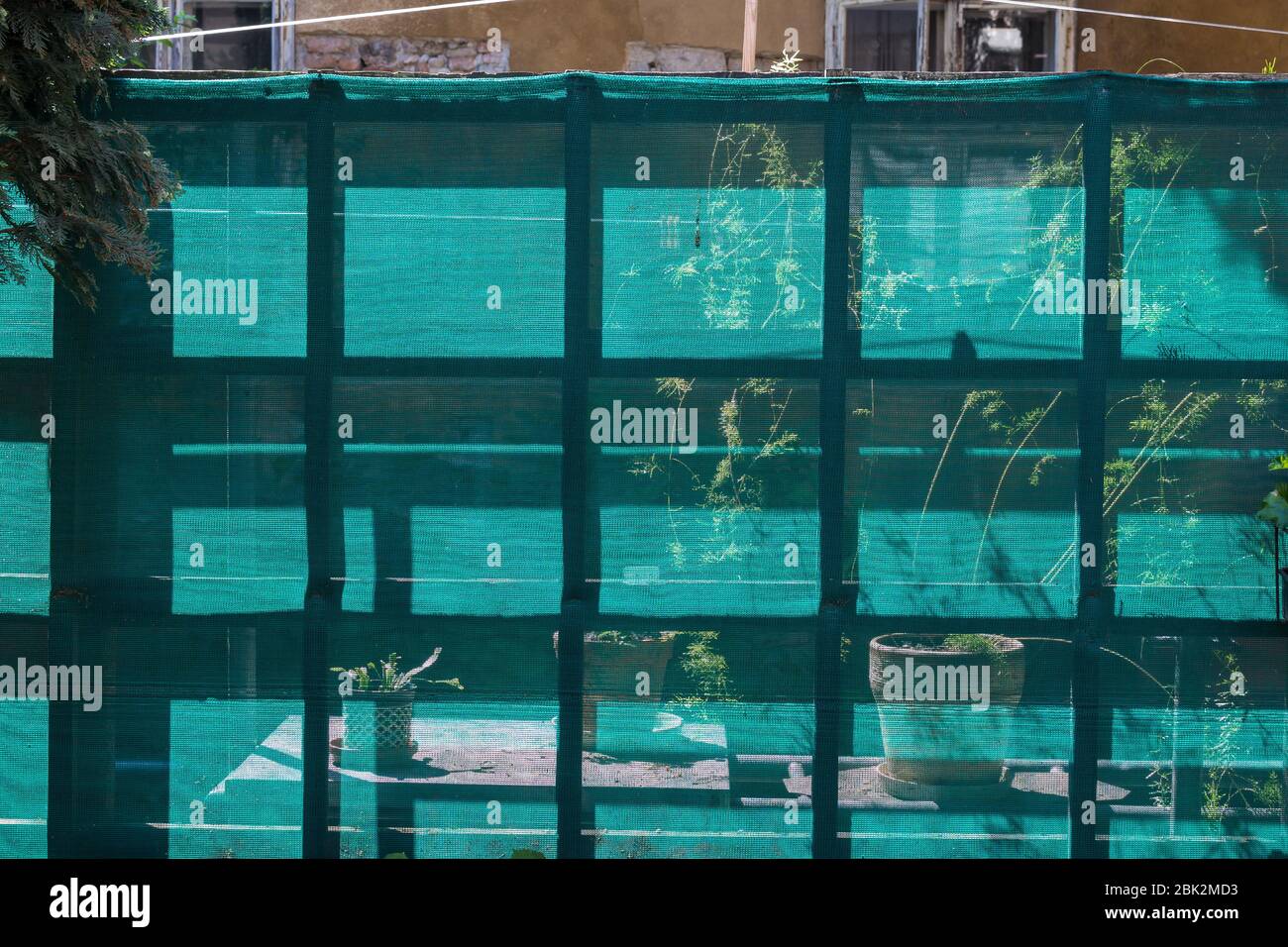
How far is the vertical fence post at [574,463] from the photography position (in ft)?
→ 13.0

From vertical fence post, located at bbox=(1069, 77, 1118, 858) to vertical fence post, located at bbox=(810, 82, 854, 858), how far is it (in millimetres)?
770

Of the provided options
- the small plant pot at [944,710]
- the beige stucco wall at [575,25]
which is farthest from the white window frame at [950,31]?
the small plant pot at [944,710]

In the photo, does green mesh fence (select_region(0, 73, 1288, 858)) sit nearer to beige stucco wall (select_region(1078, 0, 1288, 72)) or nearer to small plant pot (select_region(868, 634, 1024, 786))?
small plant pot (select_region(868, 634, 1024, 786))

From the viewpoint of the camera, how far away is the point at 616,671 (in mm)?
3969

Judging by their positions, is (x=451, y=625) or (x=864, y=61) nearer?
(x=451, y=625)

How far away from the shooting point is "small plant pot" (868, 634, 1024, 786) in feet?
12.9

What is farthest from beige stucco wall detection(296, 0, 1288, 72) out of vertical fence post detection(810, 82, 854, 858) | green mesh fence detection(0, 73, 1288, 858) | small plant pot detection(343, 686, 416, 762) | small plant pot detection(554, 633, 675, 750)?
small plant pot detection(343, 686, 416, 762)

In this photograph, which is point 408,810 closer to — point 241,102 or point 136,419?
point 136,419

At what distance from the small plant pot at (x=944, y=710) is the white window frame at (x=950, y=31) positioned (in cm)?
420

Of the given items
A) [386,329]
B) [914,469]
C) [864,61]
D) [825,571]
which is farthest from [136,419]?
[864,61]

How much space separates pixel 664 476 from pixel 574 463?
0.99ft

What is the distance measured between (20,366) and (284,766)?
5.28 feet

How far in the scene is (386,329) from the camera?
3.98m

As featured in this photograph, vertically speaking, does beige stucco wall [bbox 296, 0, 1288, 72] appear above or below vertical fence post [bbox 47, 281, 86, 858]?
above
